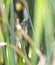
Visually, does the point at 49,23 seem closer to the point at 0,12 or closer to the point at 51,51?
the point at 51,51

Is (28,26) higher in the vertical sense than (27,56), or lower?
higher

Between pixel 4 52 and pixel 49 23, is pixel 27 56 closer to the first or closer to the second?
pixel 4 52

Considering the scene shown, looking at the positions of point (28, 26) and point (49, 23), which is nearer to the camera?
point (49, 23)

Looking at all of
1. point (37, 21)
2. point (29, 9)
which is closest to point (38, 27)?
point (37, 21)

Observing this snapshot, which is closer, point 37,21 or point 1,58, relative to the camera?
point 37,21

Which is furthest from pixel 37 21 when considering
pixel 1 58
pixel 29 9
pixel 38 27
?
pixel 1 58

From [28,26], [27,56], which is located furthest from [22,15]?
[27,56]

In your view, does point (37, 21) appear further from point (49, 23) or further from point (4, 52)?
point (4, 52)

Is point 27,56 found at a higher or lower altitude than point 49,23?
lower
